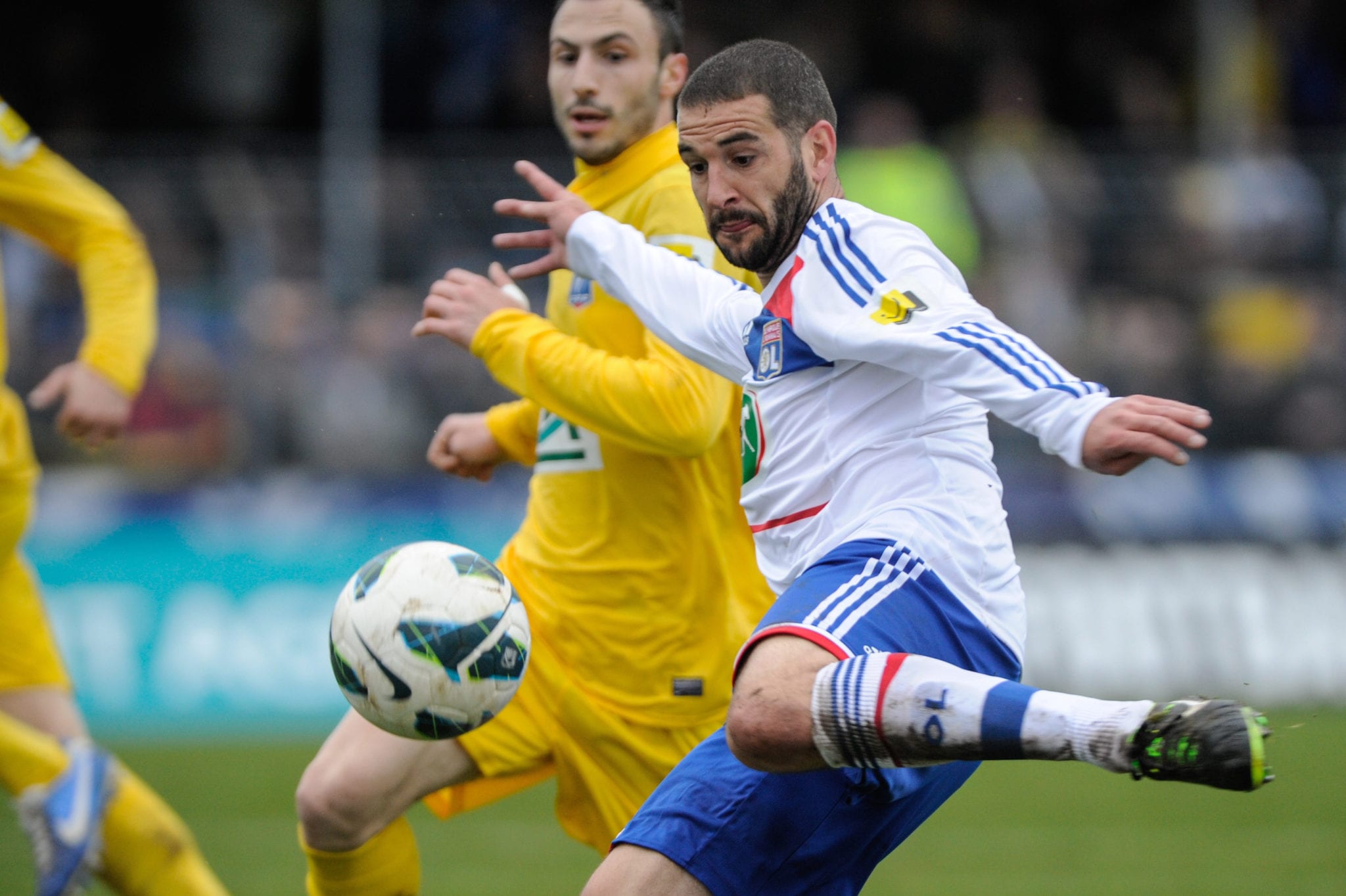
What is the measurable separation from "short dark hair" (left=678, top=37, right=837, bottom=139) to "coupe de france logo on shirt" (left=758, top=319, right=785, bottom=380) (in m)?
0.44

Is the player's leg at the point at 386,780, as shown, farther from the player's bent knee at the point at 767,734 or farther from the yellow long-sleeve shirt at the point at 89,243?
the yellow long-sleeve shirt at the point at 89,243

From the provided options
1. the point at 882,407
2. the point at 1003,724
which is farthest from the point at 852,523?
the point at 1003,724

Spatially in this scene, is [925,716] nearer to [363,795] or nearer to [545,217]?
[363,795]

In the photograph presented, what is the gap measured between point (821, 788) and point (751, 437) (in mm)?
823

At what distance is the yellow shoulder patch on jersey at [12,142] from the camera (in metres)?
5.38

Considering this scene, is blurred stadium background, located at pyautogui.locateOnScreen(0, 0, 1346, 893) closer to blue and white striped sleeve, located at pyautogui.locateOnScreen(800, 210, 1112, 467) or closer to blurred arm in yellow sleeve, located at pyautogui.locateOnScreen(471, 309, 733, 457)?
blurred arm in yellow sleeve, located at pyautogui.locateOnScreen(471, 309, 733, 457)

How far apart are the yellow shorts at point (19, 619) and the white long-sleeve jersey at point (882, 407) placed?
8.55 ft

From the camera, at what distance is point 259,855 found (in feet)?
22.5

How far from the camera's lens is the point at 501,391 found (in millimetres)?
10891

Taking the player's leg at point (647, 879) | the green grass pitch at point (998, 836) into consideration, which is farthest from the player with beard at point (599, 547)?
the green grass pitch at point (998, 836)

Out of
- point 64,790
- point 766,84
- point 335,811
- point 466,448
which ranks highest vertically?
point 766,84

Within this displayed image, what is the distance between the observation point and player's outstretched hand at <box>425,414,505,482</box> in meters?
4.96

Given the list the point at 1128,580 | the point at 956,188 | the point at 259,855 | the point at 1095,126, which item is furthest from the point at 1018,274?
the point at 259,855

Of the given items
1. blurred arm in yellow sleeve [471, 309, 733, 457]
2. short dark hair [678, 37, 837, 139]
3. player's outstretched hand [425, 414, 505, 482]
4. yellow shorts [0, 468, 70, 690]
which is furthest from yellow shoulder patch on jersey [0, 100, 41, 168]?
short dark hair [678, 37, 837, 139]
